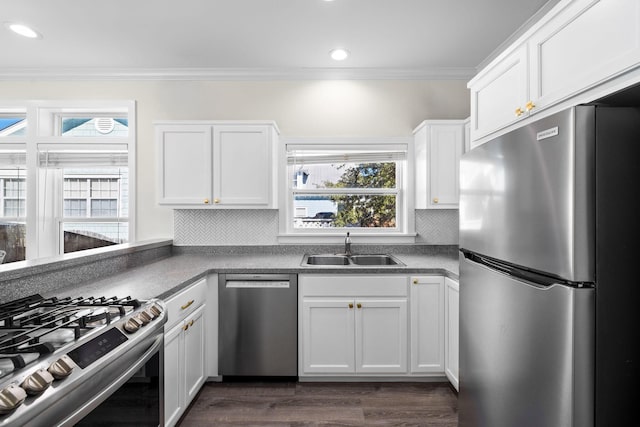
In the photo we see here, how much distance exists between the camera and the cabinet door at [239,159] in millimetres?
2787

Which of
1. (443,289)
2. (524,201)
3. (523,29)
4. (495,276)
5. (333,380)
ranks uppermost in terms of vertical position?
(523,29)

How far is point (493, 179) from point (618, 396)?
2.54 feet

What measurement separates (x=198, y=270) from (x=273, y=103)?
67.4 inches

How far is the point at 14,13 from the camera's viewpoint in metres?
2.29

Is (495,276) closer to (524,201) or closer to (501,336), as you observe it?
(501,336)

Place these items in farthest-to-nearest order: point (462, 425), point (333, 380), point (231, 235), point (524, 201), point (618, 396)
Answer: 1. point (231, 235)
2. point (333, 380)
3. point (462, 425)
4. point (524, 201)
5. point (618, 396)

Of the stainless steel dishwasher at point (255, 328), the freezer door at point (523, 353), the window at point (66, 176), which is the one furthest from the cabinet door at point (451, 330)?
the window at point (66, 176)

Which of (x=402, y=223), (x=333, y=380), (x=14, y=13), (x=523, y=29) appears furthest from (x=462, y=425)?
(x=14, y=13)

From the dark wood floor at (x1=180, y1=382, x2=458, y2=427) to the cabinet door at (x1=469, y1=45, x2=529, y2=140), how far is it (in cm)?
171

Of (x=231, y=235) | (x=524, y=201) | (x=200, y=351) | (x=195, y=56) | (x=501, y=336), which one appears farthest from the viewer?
(x=231, y=235)

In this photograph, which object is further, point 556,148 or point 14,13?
point 14,13

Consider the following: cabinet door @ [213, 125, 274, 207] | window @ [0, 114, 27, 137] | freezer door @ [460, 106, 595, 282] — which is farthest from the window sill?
window @ [0, 114, 27, 137]

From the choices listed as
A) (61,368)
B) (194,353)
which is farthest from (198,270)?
(61,368)

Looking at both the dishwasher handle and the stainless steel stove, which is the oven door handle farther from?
the dishwasher handle
